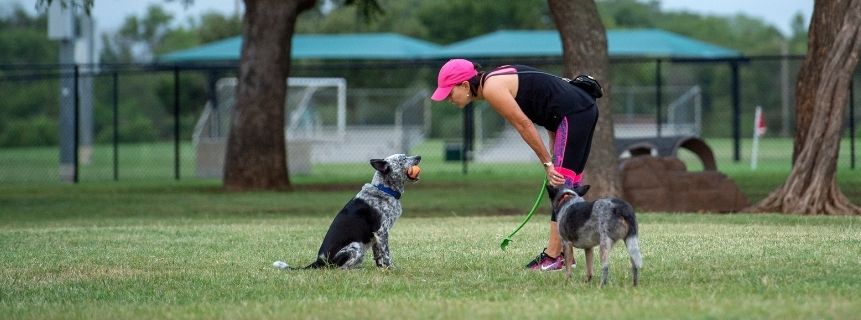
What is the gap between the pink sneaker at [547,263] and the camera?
33.9 feet

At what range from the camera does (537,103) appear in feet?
33.2

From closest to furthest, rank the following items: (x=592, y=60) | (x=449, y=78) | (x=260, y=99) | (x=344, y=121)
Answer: (x=449, y=78), (x=592, y=60), (x=260, y=99), (x=344, y=121)

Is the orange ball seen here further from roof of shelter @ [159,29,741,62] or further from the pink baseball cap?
roof of shelter @ [159,29,741,62]

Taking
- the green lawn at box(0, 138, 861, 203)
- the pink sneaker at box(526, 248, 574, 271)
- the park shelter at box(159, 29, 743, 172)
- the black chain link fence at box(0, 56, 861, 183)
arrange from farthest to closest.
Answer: the park shelter at box(159, 29, 743, 172)
the black chain link fence at box(0, 56, 861, 183)
the green lawn at box(0, 138, 861, 203)
the pink sneaker at box(526, 248, 574, 271)

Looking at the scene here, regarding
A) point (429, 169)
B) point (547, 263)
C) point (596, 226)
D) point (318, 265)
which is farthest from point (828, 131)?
point (429, 169)

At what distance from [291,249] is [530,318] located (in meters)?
5.23

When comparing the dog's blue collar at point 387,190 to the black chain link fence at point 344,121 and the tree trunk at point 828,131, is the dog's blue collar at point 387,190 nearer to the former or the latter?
the tree trunk at point 828,131

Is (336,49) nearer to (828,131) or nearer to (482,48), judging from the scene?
(482,48)

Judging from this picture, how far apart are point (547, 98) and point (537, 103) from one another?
83mm

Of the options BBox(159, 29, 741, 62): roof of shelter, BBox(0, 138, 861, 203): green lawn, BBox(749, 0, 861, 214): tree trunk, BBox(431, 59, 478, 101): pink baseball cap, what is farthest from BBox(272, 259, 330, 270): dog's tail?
BBox(159, 29, 741, 62): roof of shelter

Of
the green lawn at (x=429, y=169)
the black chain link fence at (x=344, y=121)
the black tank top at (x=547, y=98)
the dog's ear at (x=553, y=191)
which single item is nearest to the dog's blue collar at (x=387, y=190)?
the black tank top at (x=547, y=98)

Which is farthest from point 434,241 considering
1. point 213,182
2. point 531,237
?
point 213,182

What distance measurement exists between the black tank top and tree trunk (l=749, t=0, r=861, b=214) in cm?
760

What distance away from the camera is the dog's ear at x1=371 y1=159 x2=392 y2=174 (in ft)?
33.5
